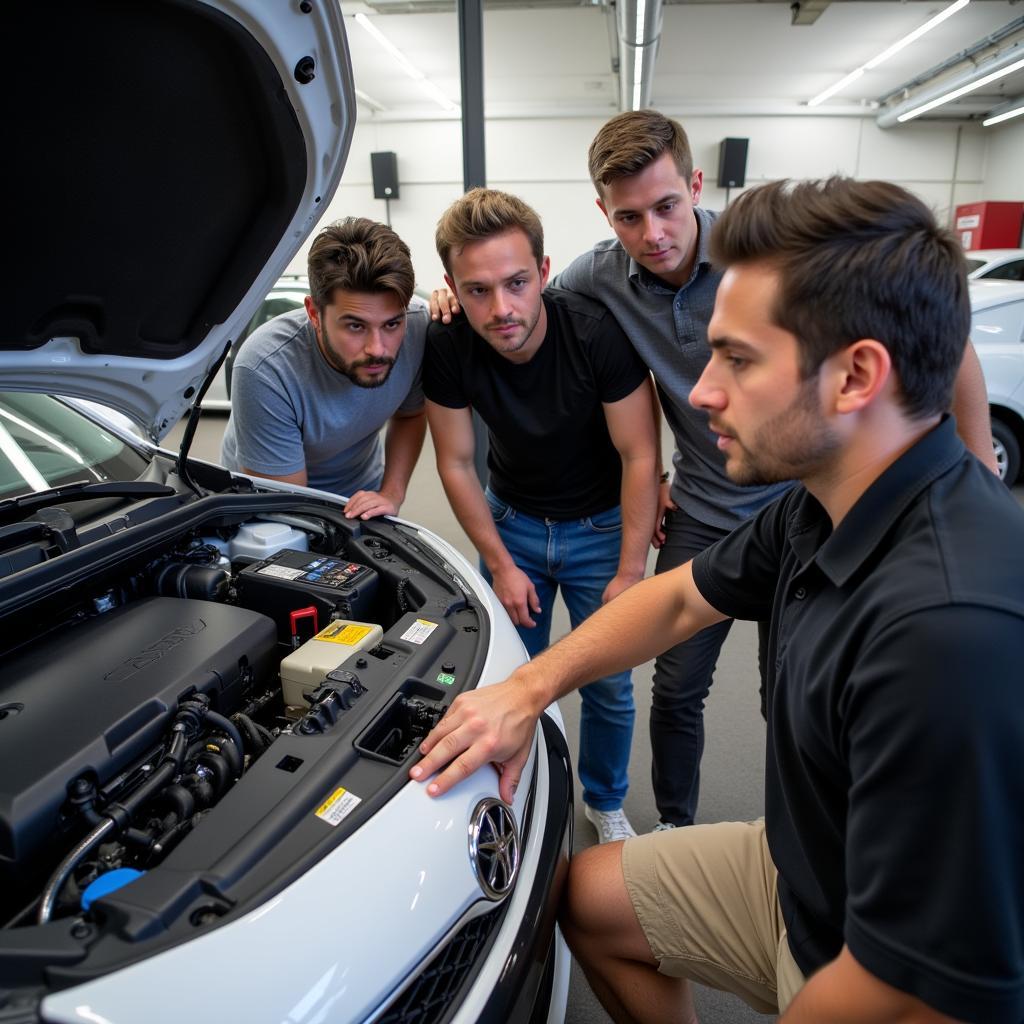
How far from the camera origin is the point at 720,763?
7.20 ft

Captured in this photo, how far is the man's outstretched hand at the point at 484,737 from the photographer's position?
0.95 meters

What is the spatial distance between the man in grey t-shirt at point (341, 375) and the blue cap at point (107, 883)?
3.23ft

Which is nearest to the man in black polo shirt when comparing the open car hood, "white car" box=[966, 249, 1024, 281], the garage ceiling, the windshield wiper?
the open car hood

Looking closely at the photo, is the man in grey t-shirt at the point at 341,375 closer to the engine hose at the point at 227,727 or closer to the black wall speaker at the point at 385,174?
the engine hose at the point at 227,727

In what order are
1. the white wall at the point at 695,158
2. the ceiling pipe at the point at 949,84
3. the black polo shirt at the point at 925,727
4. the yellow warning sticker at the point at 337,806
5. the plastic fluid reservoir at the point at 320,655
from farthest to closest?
the white wall at the point at 695,158 → the ceiling pipe at the point at 949,84 → the plastic fluid reservoir at the point at 320,655 → the yellow warning sticker at the point at 337,806 → the black polo shirt at the point at 925,727

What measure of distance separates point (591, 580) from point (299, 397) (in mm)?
912

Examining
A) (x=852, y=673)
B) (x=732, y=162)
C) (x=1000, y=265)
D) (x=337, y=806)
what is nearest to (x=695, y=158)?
(x=732, y=162)

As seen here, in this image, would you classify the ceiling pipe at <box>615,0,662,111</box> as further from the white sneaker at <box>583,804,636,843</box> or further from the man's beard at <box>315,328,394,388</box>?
the white sneaker at <box>583,804,636,843</box>

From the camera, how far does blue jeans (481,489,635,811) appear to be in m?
1.86

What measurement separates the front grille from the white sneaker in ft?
3.43

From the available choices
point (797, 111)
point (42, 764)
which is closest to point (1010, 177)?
point (797, 111)

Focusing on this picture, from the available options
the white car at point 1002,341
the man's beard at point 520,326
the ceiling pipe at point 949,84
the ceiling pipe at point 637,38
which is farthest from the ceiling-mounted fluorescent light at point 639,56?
the man's beard at point 520,326

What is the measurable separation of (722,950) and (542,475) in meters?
1.10

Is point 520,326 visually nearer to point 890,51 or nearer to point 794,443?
point 794,443
